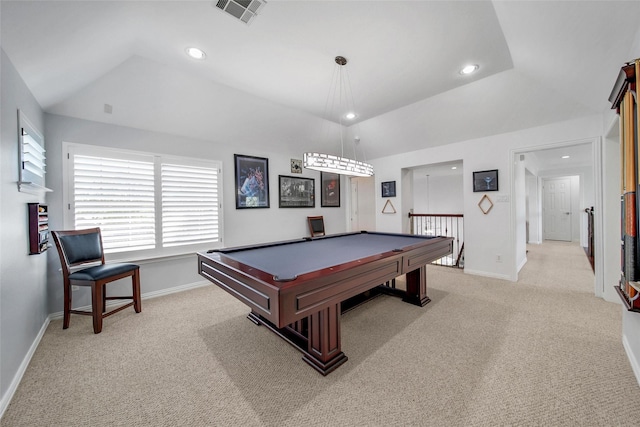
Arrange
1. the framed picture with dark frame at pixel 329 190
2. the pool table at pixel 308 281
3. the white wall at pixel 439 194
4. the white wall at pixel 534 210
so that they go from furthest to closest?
the white wall at pixel 439 194, the white wall at pixel 534 210, the framed picture with dark frame at pixel 329 190, the pool table at pixel 308 281

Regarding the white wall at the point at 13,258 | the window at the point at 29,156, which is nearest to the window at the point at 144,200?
the window at the point at 29,156

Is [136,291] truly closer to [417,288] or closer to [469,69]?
[417,288]

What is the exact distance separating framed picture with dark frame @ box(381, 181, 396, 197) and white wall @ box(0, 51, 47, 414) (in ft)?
17.7

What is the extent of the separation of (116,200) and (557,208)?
11709 millimetres

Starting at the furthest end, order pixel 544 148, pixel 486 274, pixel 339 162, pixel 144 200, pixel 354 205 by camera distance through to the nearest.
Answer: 1. pixel 354 205
2. pixel 486 274
3. pixel 544 148
4. pixel 144 200
5. pixel 339 162

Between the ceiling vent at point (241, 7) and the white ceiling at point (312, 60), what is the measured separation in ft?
0.28

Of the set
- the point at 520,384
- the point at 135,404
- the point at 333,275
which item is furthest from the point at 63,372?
the point at 520,384

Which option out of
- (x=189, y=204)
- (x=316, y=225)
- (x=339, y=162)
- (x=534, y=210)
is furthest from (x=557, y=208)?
(x=189, y=204)

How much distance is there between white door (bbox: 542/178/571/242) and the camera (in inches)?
311

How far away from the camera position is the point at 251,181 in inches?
178

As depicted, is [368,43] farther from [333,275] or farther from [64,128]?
[64,128]

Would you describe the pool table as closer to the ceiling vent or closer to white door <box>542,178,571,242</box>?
the ceiling vent

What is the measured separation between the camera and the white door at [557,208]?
789 cm

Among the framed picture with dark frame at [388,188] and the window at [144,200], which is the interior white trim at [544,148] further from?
the window at [144,200]
